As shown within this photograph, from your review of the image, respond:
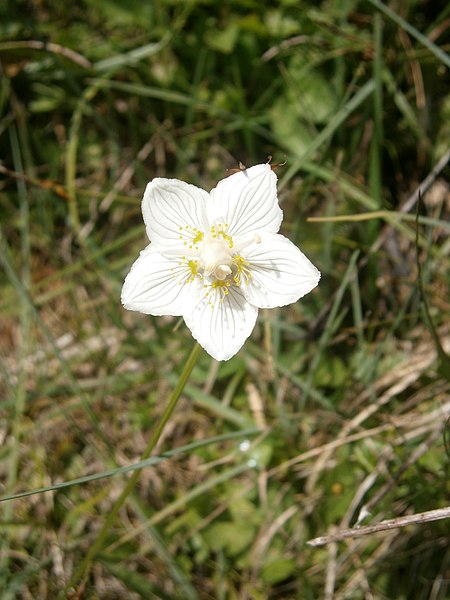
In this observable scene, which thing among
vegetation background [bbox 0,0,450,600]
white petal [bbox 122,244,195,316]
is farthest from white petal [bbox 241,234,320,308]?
vegetation background [bbox 0,0,450,600]

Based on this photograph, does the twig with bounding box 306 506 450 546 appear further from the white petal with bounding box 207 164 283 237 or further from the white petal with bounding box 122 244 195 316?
the white petal with bounding box 207 164 283 237

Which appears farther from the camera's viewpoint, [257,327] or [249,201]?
[257,327]

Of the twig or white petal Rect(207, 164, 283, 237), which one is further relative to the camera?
white petal Rect(207, 164, 283, 237)

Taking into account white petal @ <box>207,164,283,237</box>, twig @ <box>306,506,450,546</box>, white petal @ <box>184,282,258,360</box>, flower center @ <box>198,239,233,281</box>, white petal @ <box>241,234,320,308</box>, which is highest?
white petal @ <box>207,164,283,237</box>

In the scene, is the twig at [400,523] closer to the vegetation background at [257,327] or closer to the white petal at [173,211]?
the vegetation background at [257,327]

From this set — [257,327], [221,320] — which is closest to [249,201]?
[221,320]

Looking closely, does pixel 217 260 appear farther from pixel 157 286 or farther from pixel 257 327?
pixel 257 327

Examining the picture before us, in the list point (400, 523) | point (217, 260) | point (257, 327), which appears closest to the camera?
point (400, 523)

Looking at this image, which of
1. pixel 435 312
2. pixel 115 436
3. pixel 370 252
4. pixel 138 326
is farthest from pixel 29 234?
pixel 435 312
